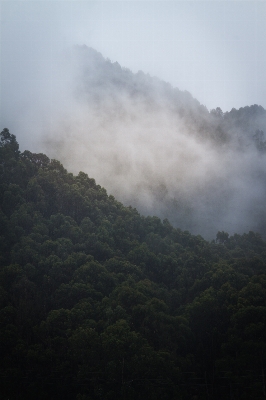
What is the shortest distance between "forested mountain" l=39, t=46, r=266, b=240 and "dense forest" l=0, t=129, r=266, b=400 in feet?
74.3

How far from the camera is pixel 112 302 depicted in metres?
25.4

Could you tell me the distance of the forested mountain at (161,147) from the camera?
63.0m

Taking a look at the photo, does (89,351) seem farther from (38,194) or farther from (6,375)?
(38,194)

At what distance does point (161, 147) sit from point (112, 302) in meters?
62.1

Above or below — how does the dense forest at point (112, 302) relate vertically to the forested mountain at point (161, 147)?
below

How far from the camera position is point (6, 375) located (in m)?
20.1

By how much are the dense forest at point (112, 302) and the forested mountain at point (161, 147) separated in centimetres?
2264

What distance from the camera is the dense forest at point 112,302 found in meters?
20.9

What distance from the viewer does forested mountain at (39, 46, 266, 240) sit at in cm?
6303

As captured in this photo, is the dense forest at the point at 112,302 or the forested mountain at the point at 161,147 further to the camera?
the forested mountain at the point at 161,147

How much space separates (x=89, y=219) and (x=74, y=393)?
16796mm

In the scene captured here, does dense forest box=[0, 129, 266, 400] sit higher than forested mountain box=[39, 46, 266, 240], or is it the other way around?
forested mountain box=[39, 46, 266, 240]

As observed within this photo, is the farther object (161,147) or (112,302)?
(161,147)

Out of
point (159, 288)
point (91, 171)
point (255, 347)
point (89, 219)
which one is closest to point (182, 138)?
point (91, 171)
